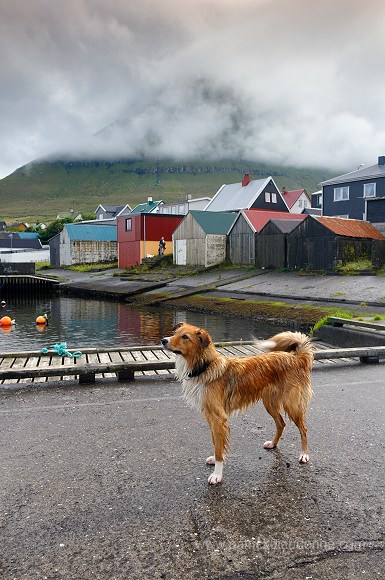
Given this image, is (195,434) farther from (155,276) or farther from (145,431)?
(155,276)

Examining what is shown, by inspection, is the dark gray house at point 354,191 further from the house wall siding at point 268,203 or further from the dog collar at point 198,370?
the dog collar at point 198,370

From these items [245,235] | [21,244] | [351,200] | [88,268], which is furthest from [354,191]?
[21,244]

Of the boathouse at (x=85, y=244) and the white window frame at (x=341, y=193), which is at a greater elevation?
the white window frame at (x=341, y=193)

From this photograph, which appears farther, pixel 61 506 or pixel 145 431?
pixel 145 431

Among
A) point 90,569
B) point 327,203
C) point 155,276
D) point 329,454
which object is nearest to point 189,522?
point 90,569

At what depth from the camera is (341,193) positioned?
5441cm

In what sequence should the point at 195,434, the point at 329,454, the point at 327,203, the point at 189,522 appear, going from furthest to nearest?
the point at 327,203, the point at 195,434, the point at 329,454, the point at 189,522

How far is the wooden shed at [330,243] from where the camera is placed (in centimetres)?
3475

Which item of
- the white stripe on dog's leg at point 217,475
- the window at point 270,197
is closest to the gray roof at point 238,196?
the window at point 270,197

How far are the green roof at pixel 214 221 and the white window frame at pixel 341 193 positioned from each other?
44.4 ft

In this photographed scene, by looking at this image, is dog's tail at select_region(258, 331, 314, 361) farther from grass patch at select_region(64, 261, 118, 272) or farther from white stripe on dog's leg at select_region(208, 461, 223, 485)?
grass patch at select_region(64, 261, 118, 272)

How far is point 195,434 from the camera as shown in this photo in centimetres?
653

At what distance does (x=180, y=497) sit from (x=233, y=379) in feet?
4.66

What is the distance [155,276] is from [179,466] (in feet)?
139
